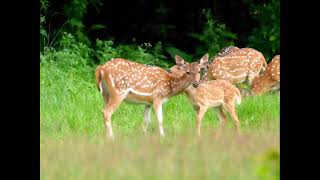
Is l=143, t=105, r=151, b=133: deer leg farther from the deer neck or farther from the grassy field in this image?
the grassy field

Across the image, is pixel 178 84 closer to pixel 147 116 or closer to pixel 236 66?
pixel 147 116

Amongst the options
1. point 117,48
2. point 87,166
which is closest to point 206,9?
point 117,48

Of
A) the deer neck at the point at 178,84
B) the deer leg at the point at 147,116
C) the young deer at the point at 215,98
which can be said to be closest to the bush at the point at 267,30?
the young deer at the point at 215,98

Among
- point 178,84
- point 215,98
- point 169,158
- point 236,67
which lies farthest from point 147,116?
point 169,158

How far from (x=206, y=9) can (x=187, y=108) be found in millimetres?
7481

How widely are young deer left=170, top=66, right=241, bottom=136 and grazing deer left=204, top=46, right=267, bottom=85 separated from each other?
7.10 ft

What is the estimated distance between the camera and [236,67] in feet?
36.8

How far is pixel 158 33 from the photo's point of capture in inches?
640

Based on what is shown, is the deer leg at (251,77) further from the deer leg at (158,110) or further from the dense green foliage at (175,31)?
the deer leg at (158,110)

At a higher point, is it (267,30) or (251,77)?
(267,30)

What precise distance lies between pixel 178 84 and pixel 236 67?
2639 millimetres

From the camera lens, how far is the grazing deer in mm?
11117

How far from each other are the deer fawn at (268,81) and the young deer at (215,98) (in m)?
1.95
